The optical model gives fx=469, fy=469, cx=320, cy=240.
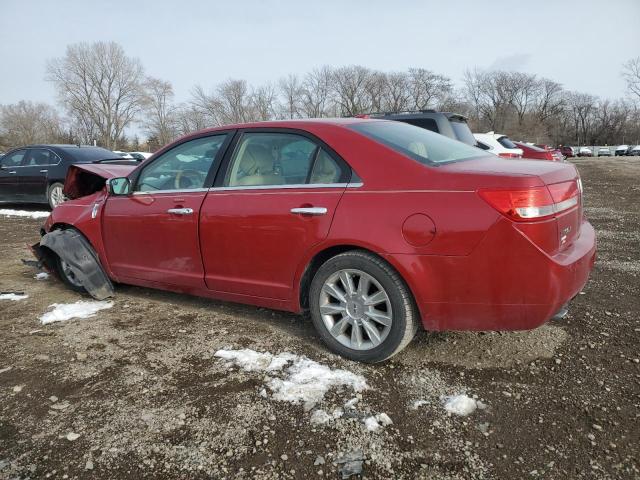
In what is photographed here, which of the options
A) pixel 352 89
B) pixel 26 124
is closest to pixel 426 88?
pixel 352 89

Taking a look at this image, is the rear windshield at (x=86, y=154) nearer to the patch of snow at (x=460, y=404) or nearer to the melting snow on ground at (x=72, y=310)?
the melting snow on ground at (x=72, y=310)

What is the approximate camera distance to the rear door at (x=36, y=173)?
987 centimetres

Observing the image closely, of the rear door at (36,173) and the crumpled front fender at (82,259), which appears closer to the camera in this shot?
the crumpled front fender at (82,259)

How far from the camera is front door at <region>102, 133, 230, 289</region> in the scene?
11.6ft

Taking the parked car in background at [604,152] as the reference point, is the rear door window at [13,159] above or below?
above

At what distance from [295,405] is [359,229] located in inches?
40.7

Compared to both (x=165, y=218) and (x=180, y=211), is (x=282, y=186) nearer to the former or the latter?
(x=180, y=211)

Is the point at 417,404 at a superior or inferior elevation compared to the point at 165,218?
inferior

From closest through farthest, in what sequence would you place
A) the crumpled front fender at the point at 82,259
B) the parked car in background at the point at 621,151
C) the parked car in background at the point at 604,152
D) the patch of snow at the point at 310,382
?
the patch of snow at the point at 310,382, the crumpled front fender at the point at 82,259, the parked car in background at the point at 621,151, the parked car in background at the point at 604,152

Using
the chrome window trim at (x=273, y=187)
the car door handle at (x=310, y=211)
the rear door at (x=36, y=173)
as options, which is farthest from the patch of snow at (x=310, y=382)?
the rear door at (x=36, y=173)

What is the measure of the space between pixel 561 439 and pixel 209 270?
2.44m

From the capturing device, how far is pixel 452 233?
247cm

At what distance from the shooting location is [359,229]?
2.73 meters

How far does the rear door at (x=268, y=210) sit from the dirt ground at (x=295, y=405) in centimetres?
46
